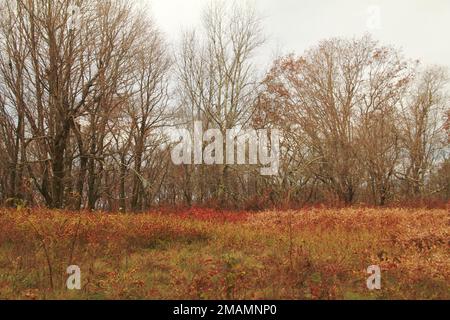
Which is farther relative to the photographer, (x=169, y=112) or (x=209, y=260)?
(x=169, y=112)

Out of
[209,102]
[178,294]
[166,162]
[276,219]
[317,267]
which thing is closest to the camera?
[178,294]

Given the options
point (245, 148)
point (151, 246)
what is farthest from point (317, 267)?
point (245, 148)

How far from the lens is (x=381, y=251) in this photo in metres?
6.68

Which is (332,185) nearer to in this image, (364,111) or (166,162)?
(364,111)

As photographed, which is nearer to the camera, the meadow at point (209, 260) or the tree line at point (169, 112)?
the meadow at point (209, 260)

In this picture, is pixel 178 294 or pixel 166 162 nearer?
pixel 178 294

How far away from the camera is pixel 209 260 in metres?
5.69

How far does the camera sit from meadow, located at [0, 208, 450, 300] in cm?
479

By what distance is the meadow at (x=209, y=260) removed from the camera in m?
4.79

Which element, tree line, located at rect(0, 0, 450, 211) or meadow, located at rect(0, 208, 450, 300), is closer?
meadow, located at rect(0, 208, 450, 300)

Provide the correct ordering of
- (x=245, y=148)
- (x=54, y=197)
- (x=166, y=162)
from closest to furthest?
(x=54, y=197) → (x=245, y=148) → (x=166, y=162)
